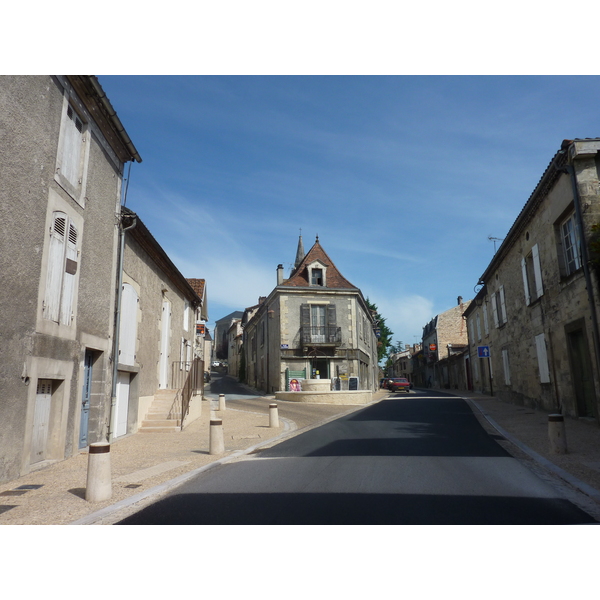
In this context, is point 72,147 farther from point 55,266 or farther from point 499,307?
point 499,307

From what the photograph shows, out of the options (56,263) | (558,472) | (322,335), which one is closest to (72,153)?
(56,263)

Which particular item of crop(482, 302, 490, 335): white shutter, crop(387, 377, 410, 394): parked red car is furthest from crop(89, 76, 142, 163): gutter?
crop(387, 377, 410, 394): parked red car

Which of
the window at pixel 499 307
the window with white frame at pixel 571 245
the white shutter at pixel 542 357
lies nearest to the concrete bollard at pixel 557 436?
the window with white frame at pixel 571 245

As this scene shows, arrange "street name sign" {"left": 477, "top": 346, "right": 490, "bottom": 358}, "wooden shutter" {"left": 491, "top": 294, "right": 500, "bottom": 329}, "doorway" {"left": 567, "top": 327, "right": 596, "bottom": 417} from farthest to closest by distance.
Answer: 1. "street name sign" {"left": 477, "top": 346, "right": 490, "bottom": 358}
2. "wooden shutter" {"left": 491, "top": 294, "right": 500, "bottom": 329}
3. "doorway" {"left": 567, "top": 327, "right": 596, "bottom": 417}

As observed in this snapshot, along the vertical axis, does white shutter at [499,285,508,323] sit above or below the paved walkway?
above

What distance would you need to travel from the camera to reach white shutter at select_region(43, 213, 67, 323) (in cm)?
788

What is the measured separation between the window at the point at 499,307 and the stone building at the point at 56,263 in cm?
1528

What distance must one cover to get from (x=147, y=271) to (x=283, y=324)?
16015 mm

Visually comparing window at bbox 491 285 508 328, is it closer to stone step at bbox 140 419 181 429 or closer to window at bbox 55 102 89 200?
stone step at bbox 140 419 181 429

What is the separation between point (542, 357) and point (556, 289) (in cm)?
248

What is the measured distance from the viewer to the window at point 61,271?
7.93 meters

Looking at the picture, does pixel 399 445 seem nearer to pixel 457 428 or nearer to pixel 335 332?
pixel 457 428

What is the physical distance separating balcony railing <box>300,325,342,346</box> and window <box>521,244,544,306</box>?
1438 cm

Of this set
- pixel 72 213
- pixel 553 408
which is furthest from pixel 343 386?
pixel 72 213
